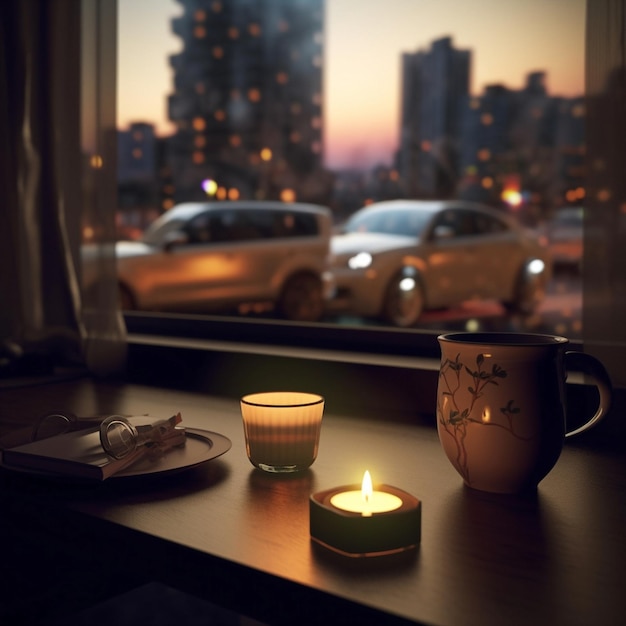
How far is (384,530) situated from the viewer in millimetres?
571

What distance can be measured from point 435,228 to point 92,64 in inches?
179

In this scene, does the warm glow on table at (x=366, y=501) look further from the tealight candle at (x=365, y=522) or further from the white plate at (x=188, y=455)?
the white plate at (x=188, y=455)

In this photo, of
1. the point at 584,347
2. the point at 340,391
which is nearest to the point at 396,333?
the point at 340,391

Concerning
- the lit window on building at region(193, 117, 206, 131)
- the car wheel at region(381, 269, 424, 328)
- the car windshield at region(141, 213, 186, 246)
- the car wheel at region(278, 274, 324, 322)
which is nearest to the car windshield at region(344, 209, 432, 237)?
the car wheel at region(381, 269, 424, 328)

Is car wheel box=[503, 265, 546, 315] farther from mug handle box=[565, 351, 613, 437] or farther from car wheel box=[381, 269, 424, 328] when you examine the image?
mug handle box=[565, 351, 613, 437]

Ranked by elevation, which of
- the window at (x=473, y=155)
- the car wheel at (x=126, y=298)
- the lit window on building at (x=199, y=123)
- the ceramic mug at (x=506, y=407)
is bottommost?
the ceramic mug at (x=506, y=407)

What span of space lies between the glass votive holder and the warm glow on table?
0.17 metres

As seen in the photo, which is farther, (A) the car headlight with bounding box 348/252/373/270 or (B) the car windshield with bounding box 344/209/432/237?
(B) the car windshield with bounding box 344/209/432/237

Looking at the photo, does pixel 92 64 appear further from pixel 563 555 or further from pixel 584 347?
pixel 563 555

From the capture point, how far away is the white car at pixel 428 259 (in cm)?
558

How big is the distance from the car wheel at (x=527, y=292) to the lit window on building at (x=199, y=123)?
35.1 feet

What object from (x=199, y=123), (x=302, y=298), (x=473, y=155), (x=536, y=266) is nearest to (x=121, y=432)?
(x=302, y=298)

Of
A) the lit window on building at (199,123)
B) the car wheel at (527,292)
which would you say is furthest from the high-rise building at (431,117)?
the lit window on building at (199,123)

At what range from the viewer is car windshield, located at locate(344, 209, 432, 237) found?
5770mm
